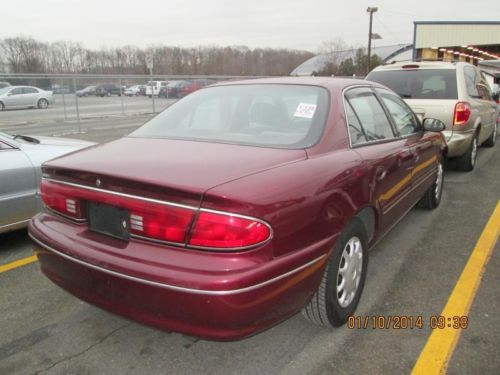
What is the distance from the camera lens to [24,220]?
4.04 m

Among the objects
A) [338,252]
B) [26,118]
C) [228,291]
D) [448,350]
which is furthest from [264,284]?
[26,118]

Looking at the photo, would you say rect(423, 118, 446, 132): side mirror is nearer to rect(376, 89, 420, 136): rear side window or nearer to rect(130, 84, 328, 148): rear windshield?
rect(376, 89, 420, 136): rear side window

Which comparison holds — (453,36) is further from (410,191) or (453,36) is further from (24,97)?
(410,191)

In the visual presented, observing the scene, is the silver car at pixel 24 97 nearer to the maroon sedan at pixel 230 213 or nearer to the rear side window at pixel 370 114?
the maroon sedan at pixel 230 213

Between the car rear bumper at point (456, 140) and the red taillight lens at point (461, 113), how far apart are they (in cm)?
15

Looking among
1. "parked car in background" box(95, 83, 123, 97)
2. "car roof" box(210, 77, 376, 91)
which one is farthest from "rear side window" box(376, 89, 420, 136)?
"parked car in background" box(95, 83, 123, 97)

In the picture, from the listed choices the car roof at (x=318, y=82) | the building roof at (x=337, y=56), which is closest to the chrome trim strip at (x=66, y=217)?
the car roof at (x=318, y=82)

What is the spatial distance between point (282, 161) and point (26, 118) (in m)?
13.5

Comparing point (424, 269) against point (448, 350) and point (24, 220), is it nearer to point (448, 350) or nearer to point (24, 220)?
point (448, 350)

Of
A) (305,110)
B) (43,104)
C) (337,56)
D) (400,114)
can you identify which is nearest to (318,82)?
(305,110)

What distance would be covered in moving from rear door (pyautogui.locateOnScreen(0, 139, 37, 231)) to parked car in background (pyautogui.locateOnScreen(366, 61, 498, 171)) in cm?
499

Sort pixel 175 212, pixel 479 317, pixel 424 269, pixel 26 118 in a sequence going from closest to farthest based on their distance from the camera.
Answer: pixel 175 212, pixel 479 317, pixel 424 269, pixel 26 118

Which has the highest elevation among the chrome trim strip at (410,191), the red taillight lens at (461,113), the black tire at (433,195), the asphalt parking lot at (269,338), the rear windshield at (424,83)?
the rear windshield at (424,83)

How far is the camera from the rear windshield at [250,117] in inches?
109
